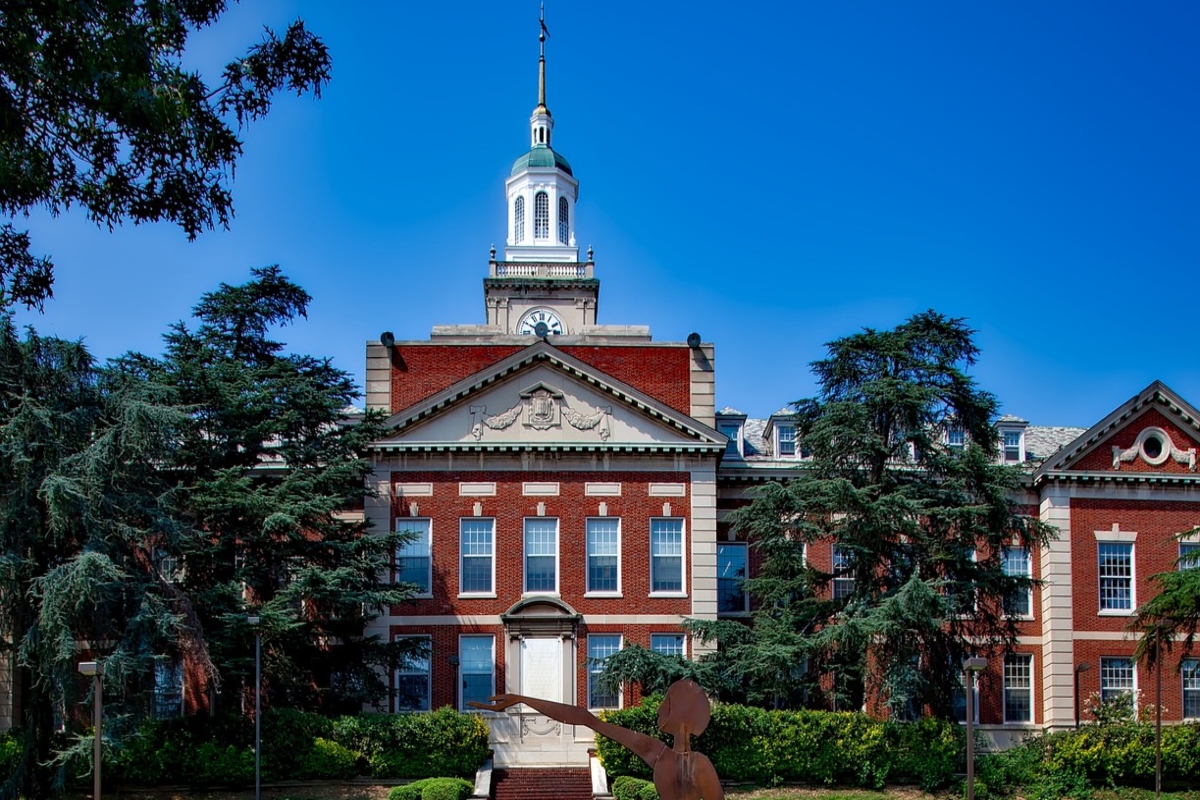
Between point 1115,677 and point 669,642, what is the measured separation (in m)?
13.3

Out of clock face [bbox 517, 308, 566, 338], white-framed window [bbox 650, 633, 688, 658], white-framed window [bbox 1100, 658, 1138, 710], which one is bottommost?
white-framed window [bbox 1100, 658, 1138, 710]

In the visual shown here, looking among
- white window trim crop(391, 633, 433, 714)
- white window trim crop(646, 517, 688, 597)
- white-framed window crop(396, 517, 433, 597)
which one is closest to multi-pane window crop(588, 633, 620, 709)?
white window trim crop(646, 517, 688, 597)

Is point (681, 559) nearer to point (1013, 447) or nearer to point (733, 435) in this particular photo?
point (733, 435)

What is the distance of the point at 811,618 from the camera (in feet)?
138

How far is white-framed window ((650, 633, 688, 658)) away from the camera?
44.0 m

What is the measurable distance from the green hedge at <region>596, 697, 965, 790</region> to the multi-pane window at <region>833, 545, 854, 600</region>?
13.3ft

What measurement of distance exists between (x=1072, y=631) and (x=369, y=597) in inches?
808

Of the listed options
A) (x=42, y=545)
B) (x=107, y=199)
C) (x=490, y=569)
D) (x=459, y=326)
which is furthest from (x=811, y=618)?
(x=107, y=199)

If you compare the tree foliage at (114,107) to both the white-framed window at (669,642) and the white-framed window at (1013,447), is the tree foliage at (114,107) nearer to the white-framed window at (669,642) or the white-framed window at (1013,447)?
the white-framed window at (669,642)

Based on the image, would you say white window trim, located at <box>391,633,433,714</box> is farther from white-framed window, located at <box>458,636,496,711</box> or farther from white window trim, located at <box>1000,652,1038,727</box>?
white window trim, located at <box>1000,652,1038,727</box>

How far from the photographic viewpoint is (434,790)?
36.5m

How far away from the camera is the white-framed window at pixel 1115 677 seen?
154ft

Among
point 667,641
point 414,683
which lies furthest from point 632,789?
point 414,683

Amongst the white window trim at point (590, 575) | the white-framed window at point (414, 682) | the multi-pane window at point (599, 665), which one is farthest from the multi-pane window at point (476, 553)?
the multi-pane window at point (599, 665)
